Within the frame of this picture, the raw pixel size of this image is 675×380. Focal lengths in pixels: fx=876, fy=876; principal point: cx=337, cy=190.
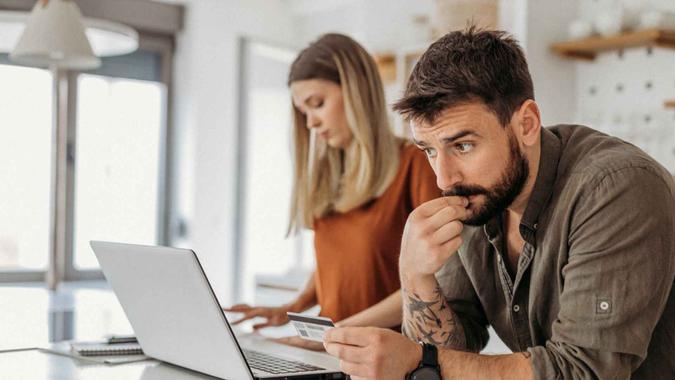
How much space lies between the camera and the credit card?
1.24 m

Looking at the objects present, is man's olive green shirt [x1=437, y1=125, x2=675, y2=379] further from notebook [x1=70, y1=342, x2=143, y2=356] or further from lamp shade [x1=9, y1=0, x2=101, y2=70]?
lamp shade [x1=9, y1=0, x2=101, y2=70]

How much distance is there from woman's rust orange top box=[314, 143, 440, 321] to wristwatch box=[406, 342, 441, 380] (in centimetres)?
72

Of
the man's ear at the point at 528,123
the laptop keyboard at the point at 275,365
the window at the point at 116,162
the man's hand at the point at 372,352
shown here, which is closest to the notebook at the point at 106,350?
the laptop keyboard at the point at 275,365

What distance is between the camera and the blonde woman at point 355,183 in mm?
1980

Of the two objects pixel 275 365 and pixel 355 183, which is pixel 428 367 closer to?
pixel 275 365

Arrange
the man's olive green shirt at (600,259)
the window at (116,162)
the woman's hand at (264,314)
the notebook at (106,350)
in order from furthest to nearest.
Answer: the window at (116,162)
the woman's hand at (264,314)
the notebook at (106,350)
the man's olive green shirt at (600,259)

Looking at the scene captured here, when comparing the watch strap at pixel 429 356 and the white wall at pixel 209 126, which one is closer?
the watch strap at pixel 429 356

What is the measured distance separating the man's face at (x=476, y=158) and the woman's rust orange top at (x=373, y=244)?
2.10ft

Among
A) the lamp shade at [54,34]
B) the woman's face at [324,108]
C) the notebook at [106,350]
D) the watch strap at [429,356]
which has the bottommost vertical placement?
the notebook at [106,350]

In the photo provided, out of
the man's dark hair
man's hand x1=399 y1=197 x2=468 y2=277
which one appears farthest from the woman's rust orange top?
the man's dark hair

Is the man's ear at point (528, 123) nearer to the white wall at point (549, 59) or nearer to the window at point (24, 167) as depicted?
the white wall at point (549, 59)

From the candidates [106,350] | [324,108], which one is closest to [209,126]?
[324,108]

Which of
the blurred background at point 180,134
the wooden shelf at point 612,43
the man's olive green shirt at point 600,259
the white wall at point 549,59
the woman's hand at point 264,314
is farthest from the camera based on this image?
the blurred background at point 180,134

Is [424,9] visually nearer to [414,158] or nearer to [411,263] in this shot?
[414,158]
